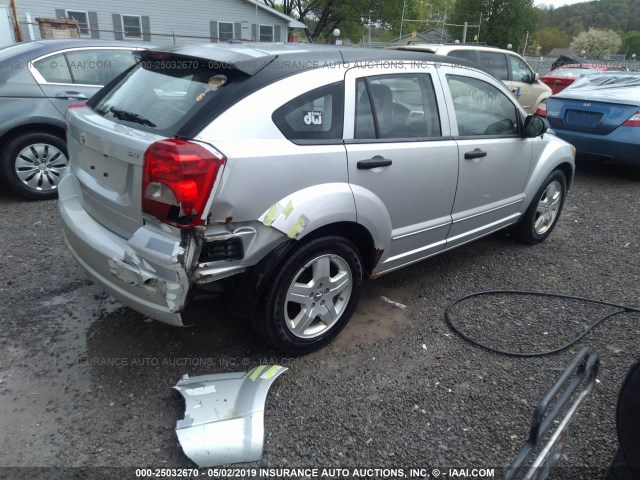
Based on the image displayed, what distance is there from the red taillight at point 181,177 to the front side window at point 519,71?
939 cm

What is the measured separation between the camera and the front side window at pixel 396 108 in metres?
2.89

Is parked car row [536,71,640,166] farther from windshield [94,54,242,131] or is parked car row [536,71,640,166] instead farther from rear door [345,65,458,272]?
windshield [94,54,242,131]

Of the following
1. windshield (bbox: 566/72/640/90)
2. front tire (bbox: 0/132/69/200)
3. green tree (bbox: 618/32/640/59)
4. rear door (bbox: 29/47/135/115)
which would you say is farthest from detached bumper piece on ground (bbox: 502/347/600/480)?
green tree (bbox: 618/32/640/59)

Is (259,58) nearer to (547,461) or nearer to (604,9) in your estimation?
(547,461)

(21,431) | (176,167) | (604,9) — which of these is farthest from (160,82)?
(604,9)

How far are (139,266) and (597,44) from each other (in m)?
79.4

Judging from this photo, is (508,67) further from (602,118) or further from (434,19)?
(434,19)

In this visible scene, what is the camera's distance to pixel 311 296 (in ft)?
9.23

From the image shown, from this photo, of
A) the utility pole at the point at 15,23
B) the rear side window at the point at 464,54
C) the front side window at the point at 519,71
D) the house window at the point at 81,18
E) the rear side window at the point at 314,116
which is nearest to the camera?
the rear side window at the point at 314,116

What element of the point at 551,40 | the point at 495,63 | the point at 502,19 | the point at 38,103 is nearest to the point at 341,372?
the point at 38,103


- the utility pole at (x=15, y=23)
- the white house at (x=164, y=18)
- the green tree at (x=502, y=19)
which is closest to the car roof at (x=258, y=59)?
the utility pole at (x=15, y=23)

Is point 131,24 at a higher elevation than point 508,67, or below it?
higher

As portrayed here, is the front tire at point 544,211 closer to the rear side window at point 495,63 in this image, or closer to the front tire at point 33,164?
Answer: the front tire at point 33,164

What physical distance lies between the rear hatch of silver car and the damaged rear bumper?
0.09 m
